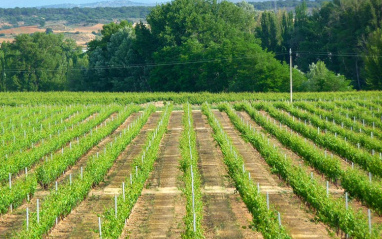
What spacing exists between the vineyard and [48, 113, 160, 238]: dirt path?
39mm

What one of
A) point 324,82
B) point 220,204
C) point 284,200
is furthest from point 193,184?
point 324,82

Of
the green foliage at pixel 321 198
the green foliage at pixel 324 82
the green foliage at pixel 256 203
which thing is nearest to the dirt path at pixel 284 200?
the green foliage at pixel 321 198

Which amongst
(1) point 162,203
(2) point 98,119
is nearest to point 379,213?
(1) point 162,203

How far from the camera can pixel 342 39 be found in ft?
276

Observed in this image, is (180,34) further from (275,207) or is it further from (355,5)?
(275,207)

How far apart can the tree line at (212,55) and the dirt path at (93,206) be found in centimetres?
4475

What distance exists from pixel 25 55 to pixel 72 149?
74.9 m

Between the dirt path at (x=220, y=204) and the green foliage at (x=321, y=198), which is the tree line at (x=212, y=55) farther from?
the green foliage at (x=321, y=198)

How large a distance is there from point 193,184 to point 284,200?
10.4 ft

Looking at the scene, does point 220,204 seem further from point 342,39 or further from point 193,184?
point 342,39

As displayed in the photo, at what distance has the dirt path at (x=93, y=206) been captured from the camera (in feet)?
59.1

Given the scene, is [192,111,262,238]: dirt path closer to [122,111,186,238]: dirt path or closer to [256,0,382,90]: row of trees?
[122,111,186,238]: dirt path

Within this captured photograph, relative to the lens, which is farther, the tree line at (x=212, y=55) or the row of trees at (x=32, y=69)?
the row of trees at (x=32, y=69)

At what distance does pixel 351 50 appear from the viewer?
82.9 metres
